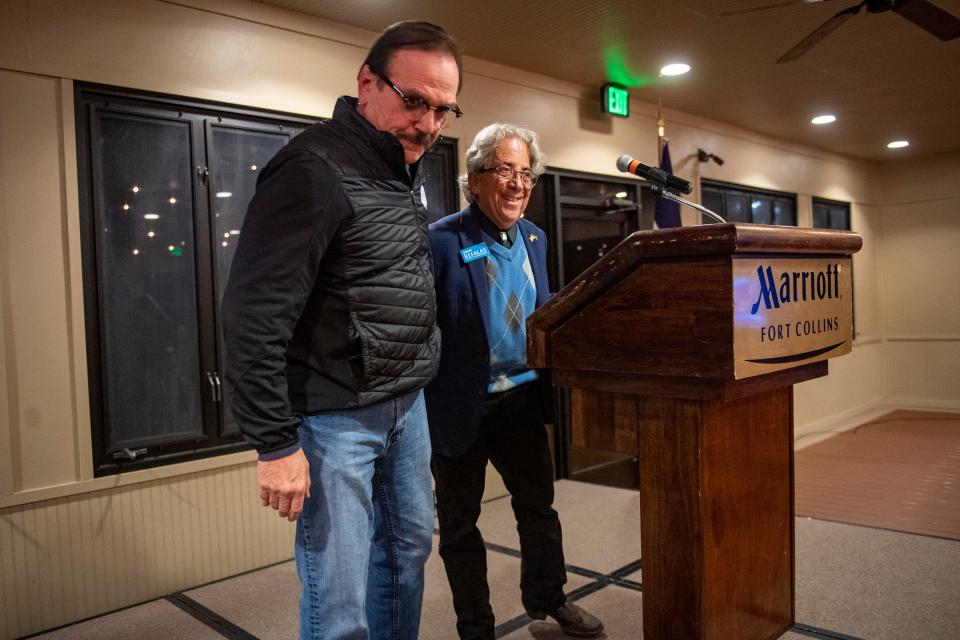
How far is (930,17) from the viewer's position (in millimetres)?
3125

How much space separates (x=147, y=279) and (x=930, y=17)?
3435mm

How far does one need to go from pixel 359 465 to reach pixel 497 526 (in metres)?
→ 2.32

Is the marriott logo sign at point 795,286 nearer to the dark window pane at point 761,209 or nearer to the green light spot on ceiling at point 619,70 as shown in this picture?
the green light spot on ceiling at point 619,70

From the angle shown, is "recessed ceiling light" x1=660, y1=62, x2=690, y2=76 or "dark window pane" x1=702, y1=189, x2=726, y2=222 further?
"dark window pane" x1=702, y1=189, x2=726, y2=222

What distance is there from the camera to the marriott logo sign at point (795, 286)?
4.16ft

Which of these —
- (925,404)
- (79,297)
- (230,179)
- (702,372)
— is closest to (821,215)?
(925,404)

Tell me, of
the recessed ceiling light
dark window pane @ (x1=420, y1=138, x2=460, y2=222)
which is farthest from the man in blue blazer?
the recessed ceiling light

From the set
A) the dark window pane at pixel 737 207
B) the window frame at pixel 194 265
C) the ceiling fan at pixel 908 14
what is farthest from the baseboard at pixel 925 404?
the window frame at pixel 194 265

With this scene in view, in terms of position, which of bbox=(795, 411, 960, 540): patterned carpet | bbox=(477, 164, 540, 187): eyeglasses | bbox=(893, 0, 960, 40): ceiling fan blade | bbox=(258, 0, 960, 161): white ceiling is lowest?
bbox=(795, 411, 960, 540): patterned carpet

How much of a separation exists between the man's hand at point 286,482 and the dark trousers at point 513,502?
0.78m

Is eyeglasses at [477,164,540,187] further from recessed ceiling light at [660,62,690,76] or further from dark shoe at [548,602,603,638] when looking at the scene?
recessed ceiling light at [660,62,690,76]

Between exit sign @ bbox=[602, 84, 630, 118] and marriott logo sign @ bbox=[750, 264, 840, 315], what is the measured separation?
3.56m

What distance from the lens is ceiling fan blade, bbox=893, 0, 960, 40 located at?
2.98 meters

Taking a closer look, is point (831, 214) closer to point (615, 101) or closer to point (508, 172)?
point (615, 101)
